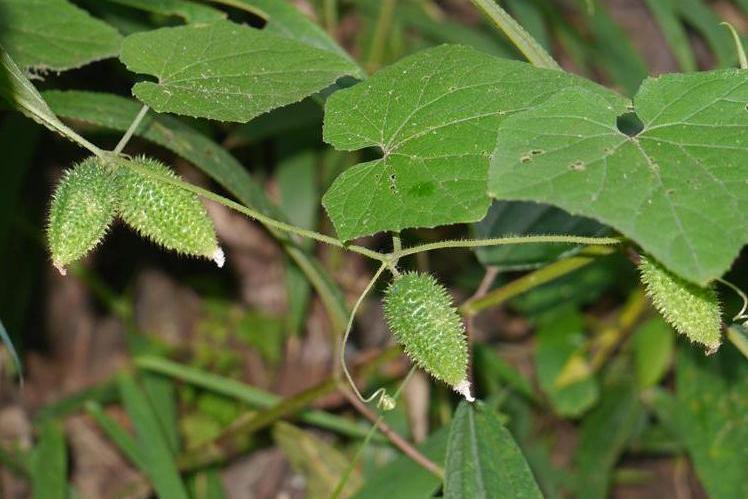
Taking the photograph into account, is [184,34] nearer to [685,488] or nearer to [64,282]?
[64,282]

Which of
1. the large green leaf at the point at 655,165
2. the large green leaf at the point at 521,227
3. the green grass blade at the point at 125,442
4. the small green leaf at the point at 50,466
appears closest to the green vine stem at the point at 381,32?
the large green leaf at the point at 521,227

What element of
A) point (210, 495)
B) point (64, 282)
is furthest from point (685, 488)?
point (64, 282)

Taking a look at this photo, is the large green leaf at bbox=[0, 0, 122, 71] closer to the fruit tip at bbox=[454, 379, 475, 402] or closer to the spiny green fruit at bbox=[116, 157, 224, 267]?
the spiny green fruit at bbox=[116, 157, 224, 267]

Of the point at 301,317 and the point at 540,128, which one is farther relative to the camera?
the point at 301,317

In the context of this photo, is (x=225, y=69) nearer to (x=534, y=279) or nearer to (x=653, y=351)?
(x=534, y=279)

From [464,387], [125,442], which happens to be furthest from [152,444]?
[464,387]

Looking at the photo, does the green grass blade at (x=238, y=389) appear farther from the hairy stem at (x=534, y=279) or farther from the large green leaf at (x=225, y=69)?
the large green leaf at (x=225, y=69)
